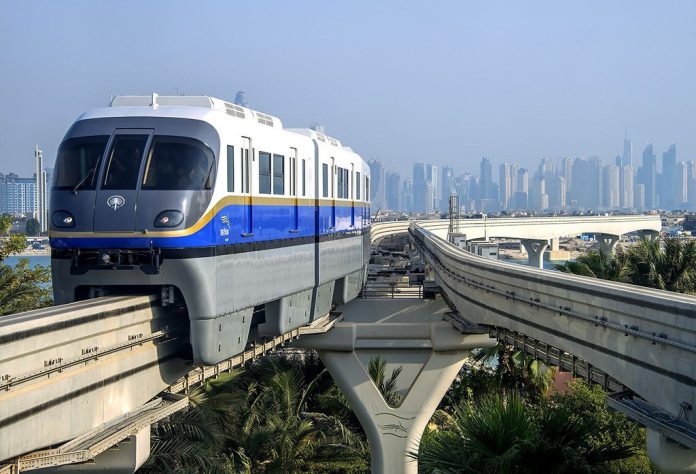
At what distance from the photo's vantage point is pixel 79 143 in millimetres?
12469

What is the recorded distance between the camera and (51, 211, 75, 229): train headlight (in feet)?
39.6

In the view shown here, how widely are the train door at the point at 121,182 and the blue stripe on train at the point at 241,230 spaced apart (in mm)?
194

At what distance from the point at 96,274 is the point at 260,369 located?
17.5m

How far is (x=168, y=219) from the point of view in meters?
11.9

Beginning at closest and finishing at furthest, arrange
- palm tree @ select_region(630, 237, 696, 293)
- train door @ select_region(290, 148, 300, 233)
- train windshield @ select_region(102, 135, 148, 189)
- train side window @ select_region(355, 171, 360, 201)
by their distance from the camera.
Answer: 1. train windshield @ select_region(102, 135, 148, 189)
2. train door @ select_region(290, 148, 300, 233)
3. palm tree @ select_region(630, 237, 696, 293)
4. train side window @ select_region(355, 171, 360, 201)

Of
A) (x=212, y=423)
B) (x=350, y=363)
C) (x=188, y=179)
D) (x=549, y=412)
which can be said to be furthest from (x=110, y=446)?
(x=350, y=363)

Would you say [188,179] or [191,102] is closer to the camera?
[188,179]

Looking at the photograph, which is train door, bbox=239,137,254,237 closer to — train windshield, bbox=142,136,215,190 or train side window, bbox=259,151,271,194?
train side window, bbox=259,151,271,194

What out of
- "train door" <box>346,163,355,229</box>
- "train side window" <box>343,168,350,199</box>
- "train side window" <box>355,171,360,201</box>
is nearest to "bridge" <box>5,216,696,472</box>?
"train side window" <box>343,168,350,199</box>

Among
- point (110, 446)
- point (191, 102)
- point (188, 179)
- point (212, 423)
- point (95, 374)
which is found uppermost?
point (191, 102)

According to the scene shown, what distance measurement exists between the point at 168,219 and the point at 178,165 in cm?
78

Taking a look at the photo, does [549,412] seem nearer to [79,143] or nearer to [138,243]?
[138,243]

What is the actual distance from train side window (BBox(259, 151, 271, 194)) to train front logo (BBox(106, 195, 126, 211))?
3.08m

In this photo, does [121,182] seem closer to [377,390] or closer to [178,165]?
[178,165]
